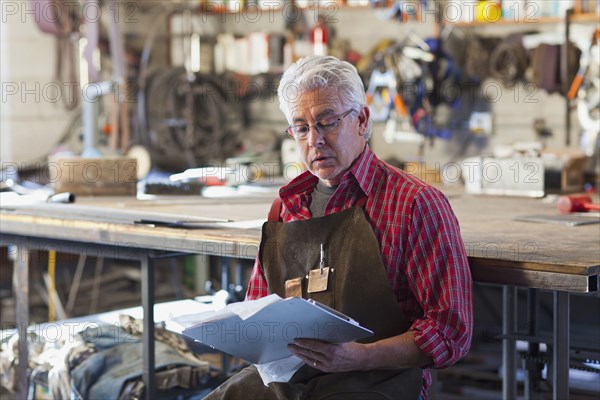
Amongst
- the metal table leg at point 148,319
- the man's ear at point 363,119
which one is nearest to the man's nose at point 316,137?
the man's ear at point 363,119

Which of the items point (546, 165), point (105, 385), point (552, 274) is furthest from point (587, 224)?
point (105, 385)

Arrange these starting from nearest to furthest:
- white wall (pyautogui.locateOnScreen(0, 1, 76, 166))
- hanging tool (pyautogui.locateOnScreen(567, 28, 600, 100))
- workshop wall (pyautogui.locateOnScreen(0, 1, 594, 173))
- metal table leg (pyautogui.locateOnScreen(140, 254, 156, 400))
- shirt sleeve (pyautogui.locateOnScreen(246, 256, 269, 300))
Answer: shirt sleeve (pyautogui.locateOnScreen(246, 256, 269, 300)), metal table leg (pyautogui.locateOnScreen(140, 254, 156, 400)), hanging tool (pyautogui.locateOnScreen(567, 28, 600, 100)), workshop wall (pyautogui.locateOnScreen(0, 1, 594, 173)), white wall (pyautogui.locateOnScreen(0, 1, 76, 166))

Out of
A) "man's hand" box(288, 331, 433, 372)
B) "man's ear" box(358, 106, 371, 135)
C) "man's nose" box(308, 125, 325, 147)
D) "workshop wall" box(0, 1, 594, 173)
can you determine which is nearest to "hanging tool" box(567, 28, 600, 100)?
"workshop wall" box(0, 1, 594, 173)

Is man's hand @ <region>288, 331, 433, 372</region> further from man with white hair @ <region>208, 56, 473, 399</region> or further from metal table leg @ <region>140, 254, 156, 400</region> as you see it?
metal table leg @ <region>140, 254, 156, 400</region>

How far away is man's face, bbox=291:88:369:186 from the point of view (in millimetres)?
2293

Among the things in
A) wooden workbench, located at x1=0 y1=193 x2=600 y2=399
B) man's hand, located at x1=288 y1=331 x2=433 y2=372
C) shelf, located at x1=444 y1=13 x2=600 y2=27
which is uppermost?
shelf, located at x1=444 y1=13 x2=600 y2=27

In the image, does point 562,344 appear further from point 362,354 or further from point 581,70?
point 581,70

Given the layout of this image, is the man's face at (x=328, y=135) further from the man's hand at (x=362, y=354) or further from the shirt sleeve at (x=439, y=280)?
the man's hand at (x=362, y=354)

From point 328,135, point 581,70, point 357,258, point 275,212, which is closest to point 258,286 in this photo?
point 275,212

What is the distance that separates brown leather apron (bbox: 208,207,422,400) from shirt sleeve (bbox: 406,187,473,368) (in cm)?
8

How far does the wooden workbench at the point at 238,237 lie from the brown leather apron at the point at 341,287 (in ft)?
0.80

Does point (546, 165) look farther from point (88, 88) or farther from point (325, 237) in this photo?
point (88, 88)

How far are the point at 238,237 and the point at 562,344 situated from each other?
90 centimetres

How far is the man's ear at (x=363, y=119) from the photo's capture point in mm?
2357
